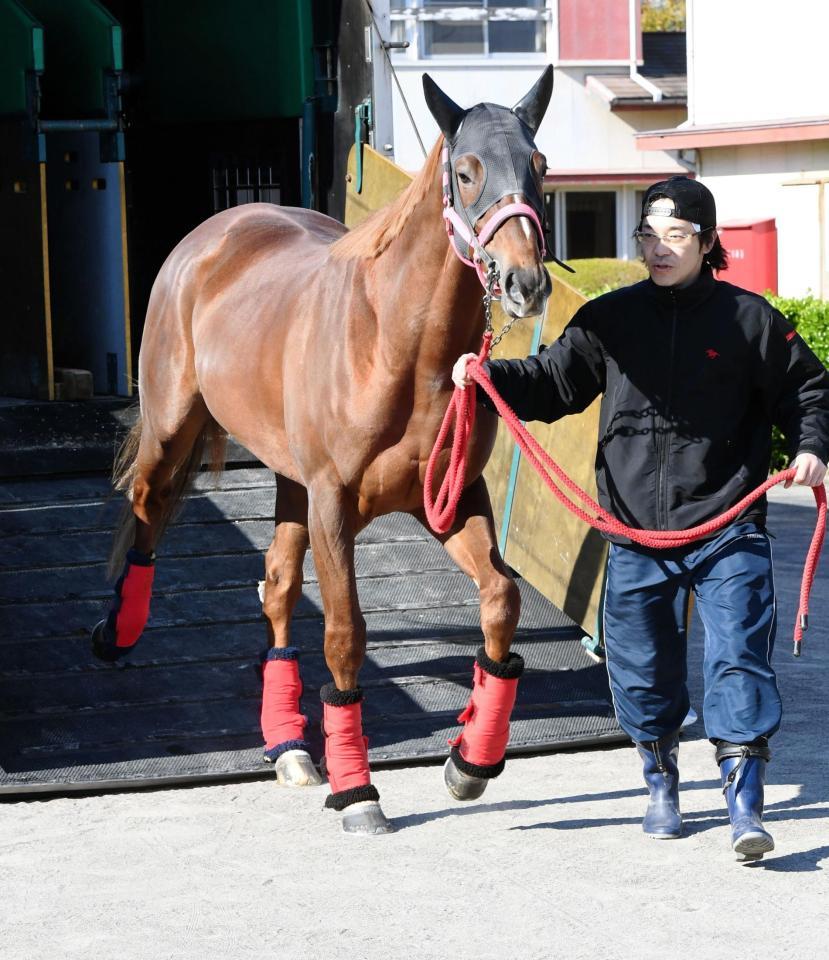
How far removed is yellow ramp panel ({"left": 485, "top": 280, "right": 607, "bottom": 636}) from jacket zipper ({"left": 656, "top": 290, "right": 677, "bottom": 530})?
5.04 ft

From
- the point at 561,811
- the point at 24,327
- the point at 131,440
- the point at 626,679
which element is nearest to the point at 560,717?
the point at 561,811

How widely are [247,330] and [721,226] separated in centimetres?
1368

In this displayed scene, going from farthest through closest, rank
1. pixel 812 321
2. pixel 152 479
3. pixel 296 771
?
pixel 812 321 → pixel 152 479 → pixel 296 771

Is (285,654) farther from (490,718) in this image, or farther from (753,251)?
(753,251)

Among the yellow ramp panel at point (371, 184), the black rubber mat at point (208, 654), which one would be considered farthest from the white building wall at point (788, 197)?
the black rubber mat at point (208, 654)

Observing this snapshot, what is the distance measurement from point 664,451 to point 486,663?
0.86m

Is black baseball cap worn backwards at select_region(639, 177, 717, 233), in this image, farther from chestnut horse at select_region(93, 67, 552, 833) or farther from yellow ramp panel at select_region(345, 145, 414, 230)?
yellow ramp panel at select_region(345, 145, 414, 230)

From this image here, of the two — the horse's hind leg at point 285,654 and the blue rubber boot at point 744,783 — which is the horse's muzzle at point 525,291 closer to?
the blue rubber boot at point 744,783

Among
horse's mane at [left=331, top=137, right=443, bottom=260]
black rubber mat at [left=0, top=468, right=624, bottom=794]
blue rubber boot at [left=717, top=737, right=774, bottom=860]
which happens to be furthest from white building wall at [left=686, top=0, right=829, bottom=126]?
blue rubber boot at [left=717, top=737, right=774, bottom=860]

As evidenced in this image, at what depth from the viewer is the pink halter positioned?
12.1 ft

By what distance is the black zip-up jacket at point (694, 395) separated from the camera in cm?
405

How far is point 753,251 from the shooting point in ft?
58.4

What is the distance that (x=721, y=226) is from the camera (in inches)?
711

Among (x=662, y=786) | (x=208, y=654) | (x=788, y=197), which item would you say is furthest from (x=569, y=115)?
(x=662, y=786)
